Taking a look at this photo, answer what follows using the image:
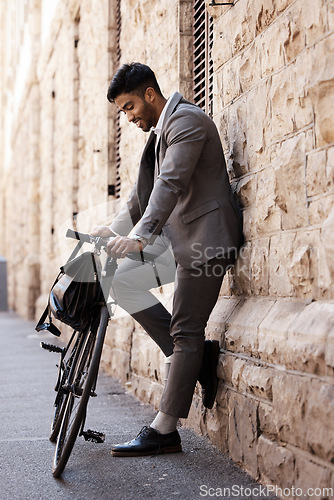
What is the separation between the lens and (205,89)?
4875 mm

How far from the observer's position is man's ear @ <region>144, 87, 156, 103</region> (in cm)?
383

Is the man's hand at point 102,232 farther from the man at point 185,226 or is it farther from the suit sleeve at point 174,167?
the suit sleeve at point 174,167

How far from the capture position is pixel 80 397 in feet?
11.5

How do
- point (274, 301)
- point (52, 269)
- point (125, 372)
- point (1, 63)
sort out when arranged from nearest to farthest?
point (274, 301) → point (125, 372) → point (52, 269) → point (1, 63)

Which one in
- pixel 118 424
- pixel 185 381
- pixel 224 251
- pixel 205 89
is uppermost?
pixel 205 89

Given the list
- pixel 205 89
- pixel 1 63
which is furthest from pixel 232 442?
pixel 1 63

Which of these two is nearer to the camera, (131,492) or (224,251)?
(131,492)

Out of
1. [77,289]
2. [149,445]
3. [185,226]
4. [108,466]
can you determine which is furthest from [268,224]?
[108,466]

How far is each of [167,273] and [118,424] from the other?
3.63 ft

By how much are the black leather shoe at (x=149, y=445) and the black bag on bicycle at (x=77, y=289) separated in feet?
2.19

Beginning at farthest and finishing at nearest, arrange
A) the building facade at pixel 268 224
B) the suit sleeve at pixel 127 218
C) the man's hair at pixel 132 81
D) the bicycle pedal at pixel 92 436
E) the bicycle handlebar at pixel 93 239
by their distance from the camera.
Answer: the suit sleeve at pixel 127 218, the man's hair at pixel 132 81, the bicycle pedal at pixel 92 436, the bicycle handlebar at pixel 93 239, the building facade at pixel 268 224

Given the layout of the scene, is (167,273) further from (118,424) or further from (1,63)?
(1,63)

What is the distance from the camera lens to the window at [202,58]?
4852 millimetres

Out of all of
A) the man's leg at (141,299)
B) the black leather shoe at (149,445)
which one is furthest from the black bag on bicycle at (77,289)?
the black leather shoe at (149,445)
